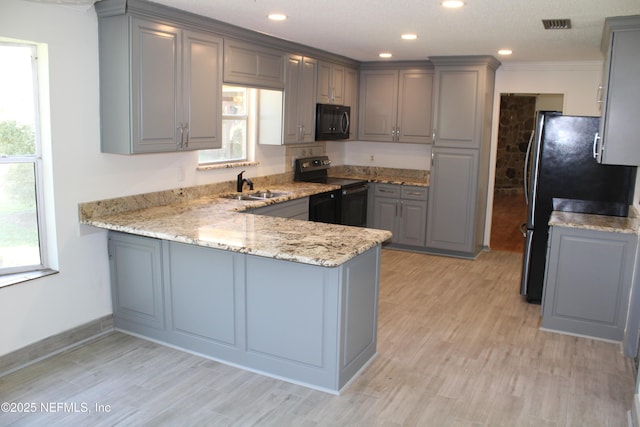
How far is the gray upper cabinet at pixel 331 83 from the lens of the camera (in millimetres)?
6000

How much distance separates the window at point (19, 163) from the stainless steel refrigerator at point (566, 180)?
156 inches

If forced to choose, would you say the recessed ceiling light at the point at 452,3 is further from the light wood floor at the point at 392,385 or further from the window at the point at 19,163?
the window at the point at 19,163

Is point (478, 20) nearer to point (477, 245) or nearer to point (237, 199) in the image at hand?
point (237, 199)

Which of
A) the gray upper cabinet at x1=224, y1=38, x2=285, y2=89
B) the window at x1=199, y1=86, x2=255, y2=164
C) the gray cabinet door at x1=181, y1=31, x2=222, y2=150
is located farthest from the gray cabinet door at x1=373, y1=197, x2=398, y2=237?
the gray cabinet door at x1=181, y1=31, x2=222, y2=150

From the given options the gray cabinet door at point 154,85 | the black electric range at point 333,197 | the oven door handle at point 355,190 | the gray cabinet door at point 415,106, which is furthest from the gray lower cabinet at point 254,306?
the gray cabinet door at point 415,106

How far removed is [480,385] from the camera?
133 inches

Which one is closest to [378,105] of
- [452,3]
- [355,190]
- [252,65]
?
[355,190]

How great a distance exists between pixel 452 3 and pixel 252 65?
199 cm

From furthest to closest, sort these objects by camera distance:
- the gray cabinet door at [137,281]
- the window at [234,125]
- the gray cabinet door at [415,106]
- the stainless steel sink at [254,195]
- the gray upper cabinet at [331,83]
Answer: the gray cabinet door at [415,106], the gray upper cabinet at [331,83], the window at [234,125], the stainless steel sink at [254,195], the gray cabinet door at [137,281]

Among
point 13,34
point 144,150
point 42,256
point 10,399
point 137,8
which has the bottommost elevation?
point 10,399

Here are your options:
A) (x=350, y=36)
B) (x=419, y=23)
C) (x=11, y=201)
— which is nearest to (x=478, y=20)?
(x=419, y=23)

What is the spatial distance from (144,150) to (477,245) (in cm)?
429

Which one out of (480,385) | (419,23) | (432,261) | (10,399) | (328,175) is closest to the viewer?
(10,399)

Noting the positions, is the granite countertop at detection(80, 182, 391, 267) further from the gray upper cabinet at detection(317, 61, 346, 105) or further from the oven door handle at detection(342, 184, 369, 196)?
the gray upper cabinet at detection(317, 61, 346, 105)
